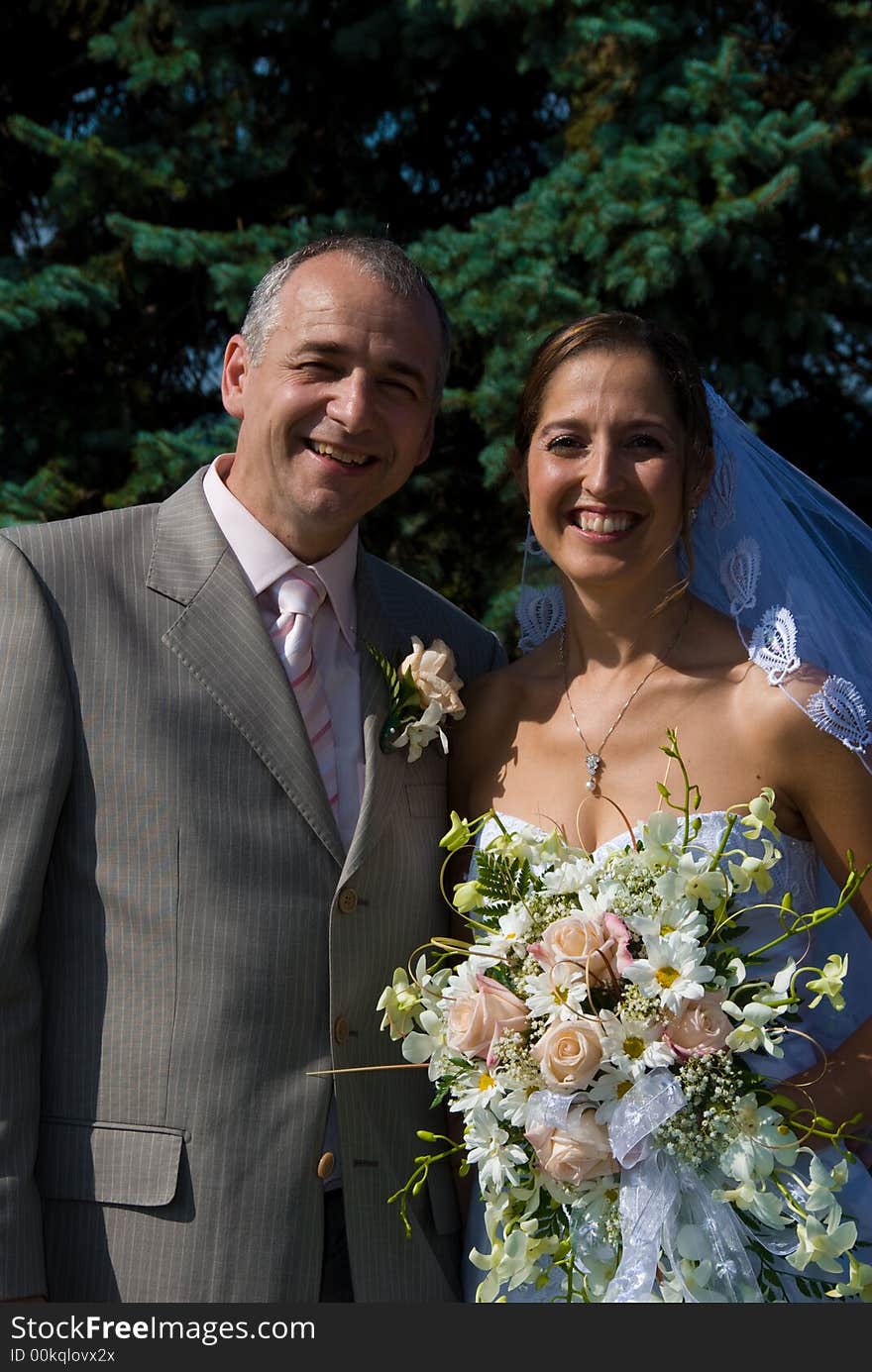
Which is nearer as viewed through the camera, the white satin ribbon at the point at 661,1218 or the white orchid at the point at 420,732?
the white satin ribbon at the point at 661,1218

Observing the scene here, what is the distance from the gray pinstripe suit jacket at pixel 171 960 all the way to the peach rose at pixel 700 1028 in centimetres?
74

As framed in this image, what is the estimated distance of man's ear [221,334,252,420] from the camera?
3543 millimetres

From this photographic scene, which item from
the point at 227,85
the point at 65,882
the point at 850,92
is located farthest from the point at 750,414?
the point at 65,882

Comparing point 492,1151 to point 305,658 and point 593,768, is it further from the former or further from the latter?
point 305,658

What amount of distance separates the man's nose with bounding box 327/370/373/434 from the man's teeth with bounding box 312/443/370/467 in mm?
56

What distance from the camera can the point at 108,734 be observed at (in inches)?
118

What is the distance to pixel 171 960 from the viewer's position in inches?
115

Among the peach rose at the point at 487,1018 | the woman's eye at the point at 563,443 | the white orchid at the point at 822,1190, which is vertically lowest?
the white orchid at the point at 822,1190

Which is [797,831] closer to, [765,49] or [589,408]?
[589,408]

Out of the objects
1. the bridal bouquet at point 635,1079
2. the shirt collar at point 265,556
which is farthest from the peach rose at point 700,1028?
the shirt collar at point 265,556

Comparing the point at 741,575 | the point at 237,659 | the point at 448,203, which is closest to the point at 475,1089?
the point at 237,659

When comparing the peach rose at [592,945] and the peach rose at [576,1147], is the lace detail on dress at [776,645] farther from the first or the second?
the peach rose at [576,1147]

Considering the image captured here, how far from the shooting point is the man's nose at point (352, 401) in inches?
129

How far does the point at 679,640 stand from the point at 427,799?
30.1 inches
